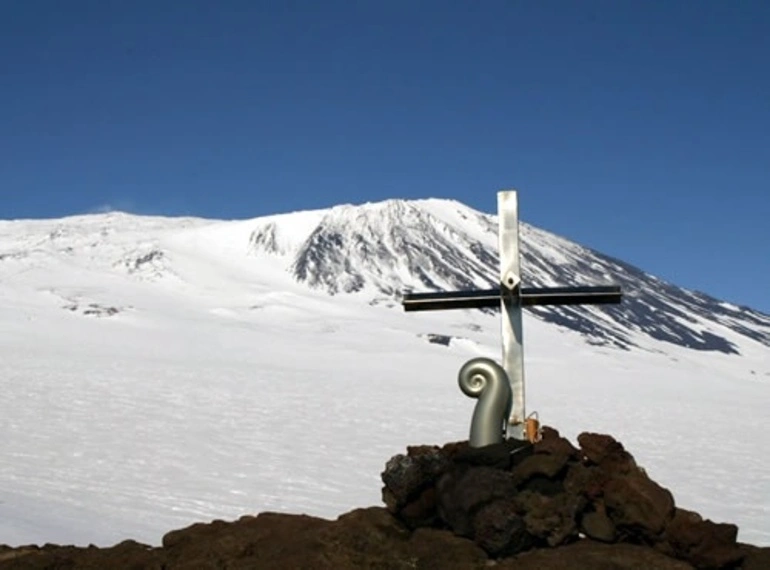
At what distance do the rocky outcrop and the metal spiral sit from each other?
367 millimetres

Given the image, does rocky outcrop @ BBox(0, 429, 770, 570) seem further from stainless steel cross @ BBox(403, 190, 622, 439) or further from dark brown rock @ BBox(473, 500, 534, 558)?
stainless steel cross @ BBox(403, 190, 622, 439)

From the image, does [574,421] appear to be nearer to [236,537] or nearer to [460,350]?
[236,537]

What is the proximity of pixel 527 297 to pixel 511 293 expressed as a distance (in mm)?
289

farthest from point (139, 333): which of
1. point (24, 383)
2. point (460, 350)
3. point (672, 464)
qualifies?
point (672, 464)

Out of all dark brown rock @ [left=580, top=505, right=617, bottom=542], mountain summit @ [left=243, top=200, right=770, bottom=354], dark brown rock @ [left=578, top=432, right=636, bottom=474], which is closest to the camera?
dark brown rock @ [left=580, top=505, right=617, bottom=542]

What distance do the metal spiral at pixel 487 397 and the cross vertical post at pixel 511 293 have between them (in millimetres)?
286

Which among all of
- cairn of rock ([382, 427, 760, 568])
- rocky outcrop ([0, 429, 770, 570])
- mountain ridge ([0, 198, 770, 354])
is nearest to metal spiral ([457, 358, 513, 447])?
rocky outcrop ([0, 429, 770, 570])

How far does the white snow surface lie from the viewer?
59.0 feet

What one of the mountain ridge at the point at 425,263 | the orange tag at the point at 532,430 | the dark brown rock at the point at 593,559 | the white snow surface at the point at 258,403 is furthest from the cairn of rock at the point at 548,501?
the mountain ridge at the point at 425,263

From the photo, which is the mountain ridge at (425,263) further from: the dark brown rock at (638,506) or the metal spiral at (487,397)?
the dark brown rock at (638,506)

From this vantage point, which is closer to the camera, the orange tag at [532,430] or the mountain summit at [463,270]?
the orange tag at [532,430]

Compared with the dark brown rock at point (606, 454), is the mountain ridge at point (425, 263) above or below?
above

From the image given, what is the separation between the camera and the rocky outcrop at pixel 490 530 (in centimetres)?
745

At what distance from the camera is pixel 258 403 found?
35.9m
